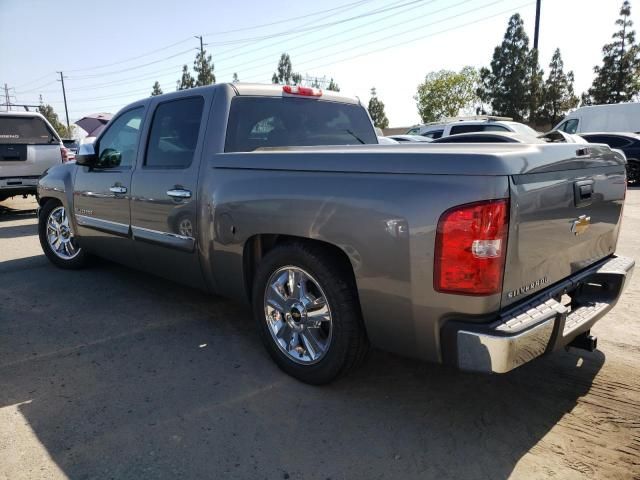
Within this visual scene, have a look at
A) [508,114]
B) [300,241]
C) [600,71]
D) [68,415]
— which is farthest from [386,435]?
[600,71]

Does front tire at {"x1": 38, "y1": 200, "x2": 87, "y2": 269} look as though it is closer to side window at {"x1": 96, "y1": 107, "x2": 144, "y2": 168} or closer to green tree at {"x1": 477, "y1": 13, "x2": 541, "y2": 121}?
side window at {"x1": 96, "y1": 107, "x2": 144, "y2": 168}

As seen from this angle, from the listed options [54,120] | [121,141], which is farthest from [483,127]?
[54,120]

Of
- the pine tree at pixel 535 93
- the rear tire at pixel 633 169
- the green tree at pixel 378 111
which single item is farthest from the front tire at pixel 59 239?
the green tree at pixel 378 111

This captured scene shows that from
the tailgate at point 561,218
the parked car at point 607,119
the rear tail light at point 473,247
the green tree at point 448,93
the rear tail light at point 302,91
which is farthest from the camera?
the green tree at point 448,93

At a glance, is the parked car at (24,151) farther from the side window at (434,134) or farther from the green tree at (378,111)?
the green tree at (378,111)

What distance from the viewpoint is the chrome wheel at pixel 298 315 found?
2908 millimetres

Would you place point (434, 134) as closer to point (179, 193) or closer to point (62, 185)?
point (62, 185)

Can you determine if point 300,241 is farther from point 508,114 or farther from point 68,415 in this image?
point 508,114

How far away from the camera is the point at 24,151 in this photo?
32.1ft

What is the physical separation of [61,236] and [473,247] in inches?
200

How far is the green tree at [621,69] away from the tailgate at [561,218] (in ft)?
147

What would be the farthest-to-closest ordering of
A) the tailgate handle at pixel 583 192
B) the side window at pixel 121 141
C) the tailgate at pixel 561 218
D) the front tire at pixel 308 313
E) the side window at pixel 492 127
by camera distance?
the side window at pixel 492 127, the side window at pixel 121 141, the front tire at pixel 308 313, the tailgate handle at pixel 583 192, the tailgate at pixel 561 218

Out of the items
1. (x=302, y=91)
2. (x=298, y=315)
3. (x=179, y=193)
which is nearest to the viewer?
(x=298, y=315)

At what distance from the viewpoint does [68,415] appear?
2.73 metres
